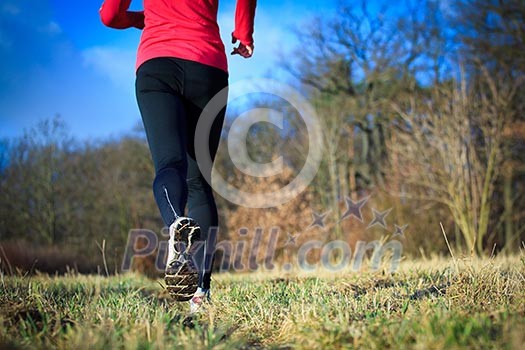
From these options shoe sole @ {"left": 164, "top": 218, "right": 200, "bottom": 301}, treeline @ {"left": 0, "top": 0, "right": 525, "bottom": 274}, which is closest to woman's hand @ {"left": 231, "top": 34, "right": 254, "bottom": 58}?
shoe sole @ {"left": 164, "top": 218, "right": 200, "bottom": 301}

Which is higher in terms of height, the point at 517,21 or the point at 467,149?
the point at 517,21

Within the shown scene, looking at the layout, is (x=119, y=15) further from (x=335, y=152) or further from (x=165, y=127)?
(x=335, y=152)

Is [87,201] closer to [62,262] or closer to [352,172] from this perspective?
[62,262]

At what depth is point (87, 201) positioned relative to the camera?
727 inches

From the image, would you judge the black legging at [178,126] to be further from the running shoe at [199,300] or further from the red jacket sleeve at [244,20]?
the red jacket sleeve at [244,20]

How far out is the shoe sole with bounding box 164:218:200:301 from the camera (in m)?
1.82

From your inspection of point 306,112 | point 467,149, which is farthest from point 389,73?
point 467,149

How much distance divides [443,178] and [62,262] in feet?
26.6

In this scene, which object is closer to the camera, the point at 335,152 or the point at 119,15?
the point at 119,15

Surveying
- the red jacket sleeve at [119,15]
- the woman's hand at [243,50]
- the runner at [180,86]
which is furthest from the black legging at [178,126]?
the red jacket sleeve at [119,15]

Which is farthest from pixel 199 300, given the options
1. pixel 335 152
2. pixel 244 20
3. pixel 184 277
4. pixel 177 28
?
pixel 335 152

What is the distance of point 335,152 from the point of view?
18.5m

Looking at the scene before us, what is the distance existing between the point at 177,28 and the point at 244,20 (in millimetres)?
433

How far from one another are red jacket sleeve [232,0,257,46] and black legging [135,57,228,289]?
29 centimetres
